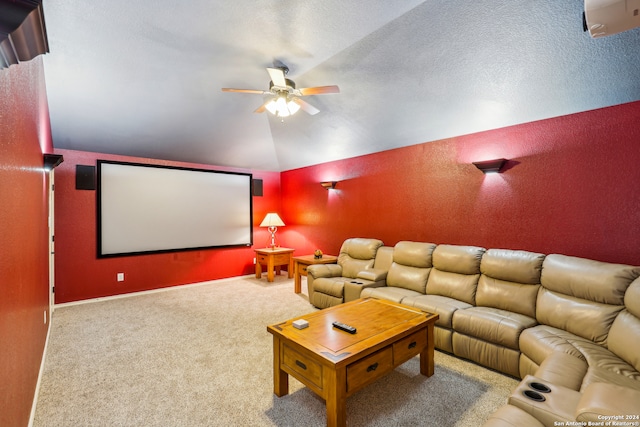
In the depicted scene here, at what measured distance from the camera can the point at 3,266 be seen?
136 centimetres

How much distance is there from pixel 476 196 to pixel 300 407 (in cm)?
305

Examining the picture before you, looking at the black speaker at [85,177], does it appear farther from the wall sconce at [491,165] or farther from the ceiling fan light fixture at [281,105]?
the wall sconce at [491,165]

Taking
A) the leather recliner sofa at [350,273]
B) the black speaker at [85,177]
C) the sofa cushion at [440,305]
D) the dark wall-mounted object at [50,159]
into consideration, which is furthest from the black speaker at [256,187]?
the sofa cushion at [440,305]

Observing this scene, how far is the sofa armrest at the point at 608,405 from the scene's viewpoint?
3.78 ft

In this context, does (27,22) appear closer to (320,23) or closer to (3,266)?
(3,266)

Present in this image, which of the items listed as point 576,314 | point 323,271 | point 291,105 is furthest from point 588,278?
point 291,105

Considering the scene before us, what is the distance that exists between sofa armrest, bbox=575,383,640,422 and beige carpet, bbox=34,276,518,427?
871 millimetres

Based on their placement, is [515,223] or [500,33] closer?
[500,33]

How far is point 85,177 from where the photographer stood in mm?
4570

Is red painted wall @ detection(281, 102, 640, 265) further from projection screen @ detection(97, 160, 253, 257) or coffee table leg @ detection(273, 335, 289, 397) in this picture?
coffee table leg @ detection(273, 335, 289, 397)

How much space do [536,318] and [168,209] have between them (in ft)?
17.9

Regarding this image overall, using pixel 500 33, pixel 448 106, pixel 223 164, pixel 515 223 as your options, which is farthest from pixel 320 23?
pixel 223 164

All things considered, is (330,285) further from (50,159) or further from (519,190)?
(50,159)

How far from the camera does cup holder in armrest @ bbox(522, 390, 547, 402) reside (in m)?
1.49
